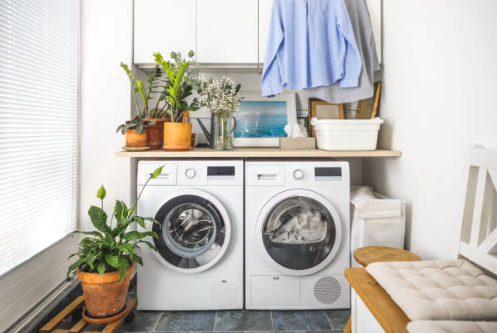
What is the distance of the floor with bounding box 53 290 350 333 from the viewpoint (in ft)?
6.01

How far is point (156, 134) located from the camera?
214cm

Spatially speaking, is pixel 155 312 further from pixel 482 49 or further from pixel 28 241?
pixel 482 49

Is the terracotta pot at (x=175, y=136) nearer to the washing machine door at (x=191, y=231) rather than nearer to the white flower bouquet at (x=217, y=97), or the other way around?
the white flower bouquet at (x=217, y=97)

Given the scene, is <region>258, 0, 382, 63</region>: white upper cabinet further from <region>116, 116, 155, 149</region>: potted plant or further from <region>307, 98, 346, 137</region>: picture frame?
<region>116, 116, 155, 149</region>: potted plant

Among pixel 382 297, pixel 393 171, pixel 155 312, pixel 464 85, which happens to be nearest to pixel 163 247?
pixel 155 312

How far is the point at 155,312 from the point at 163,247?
1.42ft

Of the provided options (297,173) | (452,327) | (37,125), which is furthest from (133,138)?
(452,327)

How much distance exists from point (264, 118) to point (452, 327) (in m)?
1.97

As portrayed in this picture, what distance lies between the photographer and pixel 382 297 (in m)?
1.10

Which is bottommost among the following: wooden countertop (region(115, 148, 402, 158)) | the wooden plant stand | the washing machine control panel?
the wooden plant stand

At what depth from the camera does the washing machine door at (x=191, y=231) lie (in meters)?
1.92

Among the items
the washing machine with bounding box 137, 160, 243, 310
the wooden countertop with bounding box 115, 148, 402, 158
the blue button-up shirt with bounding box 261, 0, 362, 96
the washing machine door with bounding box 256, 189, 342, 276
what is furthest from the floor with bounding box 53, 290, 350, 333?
the blue button-up shirt with bounding box 261, 0, 362, 96

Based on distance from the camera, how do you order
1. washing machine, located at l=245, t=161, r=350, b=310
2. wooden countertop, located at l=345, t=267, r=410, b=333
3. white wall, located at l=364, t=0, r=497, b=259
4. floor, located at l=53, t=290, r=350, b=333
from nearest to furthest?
wooden countertop, located at l=345, t=267, r=410, b=333 → white wall, located at l=364, t=0, r=497, b=259 → floor, located at l=53, t=290, r=350, b=333 → washing machine, located at l=245, t=161, r=350, b=310

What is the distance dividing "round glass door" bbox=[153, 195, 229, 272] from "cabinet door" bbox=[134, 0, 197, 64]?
1070 mm
